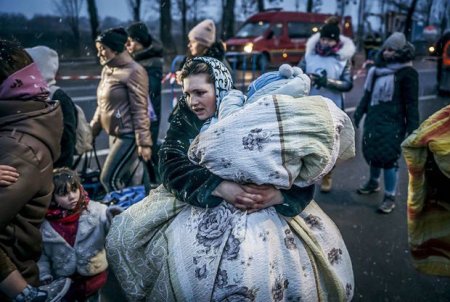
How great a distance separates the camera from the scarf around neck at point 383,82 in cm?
434

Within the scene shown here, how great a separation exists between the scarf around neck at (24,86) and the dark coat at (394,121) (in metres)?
3.38

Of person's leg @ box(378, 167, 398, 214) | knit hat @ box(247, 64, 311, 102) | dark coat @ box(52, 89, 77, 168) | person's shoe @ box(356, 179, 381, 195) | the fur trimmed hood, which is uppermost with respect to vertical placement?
knit hat @ box(247, 64, 311, 102)

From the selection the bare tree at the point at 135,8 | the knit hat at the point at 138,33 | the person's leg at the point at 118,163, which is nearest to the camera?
the person's leg at the point at 118,163

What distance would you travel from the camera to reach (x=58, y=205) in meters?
2.43

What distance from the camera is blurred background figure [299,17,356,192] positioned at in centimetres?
472

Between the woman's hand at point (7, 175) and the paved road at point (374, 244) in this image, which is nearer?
the woman's hand at point (7, 175)

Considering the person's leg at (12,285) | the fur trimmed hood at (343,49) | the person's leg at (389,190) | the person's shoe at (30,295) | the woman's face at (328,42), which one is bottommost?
the person's leg at (389,190)

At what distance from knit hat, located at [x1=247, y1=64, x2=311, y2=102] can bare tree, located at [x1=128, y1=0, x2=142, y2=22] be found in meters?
33.3

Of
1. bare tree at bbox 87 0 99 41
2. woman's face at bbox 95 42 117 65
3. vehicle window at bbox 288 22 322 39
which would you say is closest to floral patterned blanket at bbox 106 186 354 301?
woman's face at bbox 95 42 117 65

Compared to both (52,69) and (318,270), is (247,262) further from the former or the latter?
(52,69)

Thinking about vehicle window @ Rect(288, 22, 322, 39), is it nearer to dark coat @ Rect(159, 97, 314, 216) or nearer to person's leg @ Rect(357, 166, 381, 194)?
person's leg @ Rect(357, 166, 381, 194)

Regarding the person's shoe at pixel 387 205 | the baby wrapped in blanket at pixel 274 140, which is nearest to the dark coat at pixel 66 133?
the baby wrapped in blanket at pixel 274 140

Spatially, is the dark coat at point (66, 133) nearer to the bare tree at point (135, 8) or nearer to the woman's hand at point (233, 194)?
the woman's hand at point (233, 194)

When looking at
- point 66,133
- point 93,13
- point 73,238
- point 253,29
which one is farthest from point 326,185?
point 93,13
